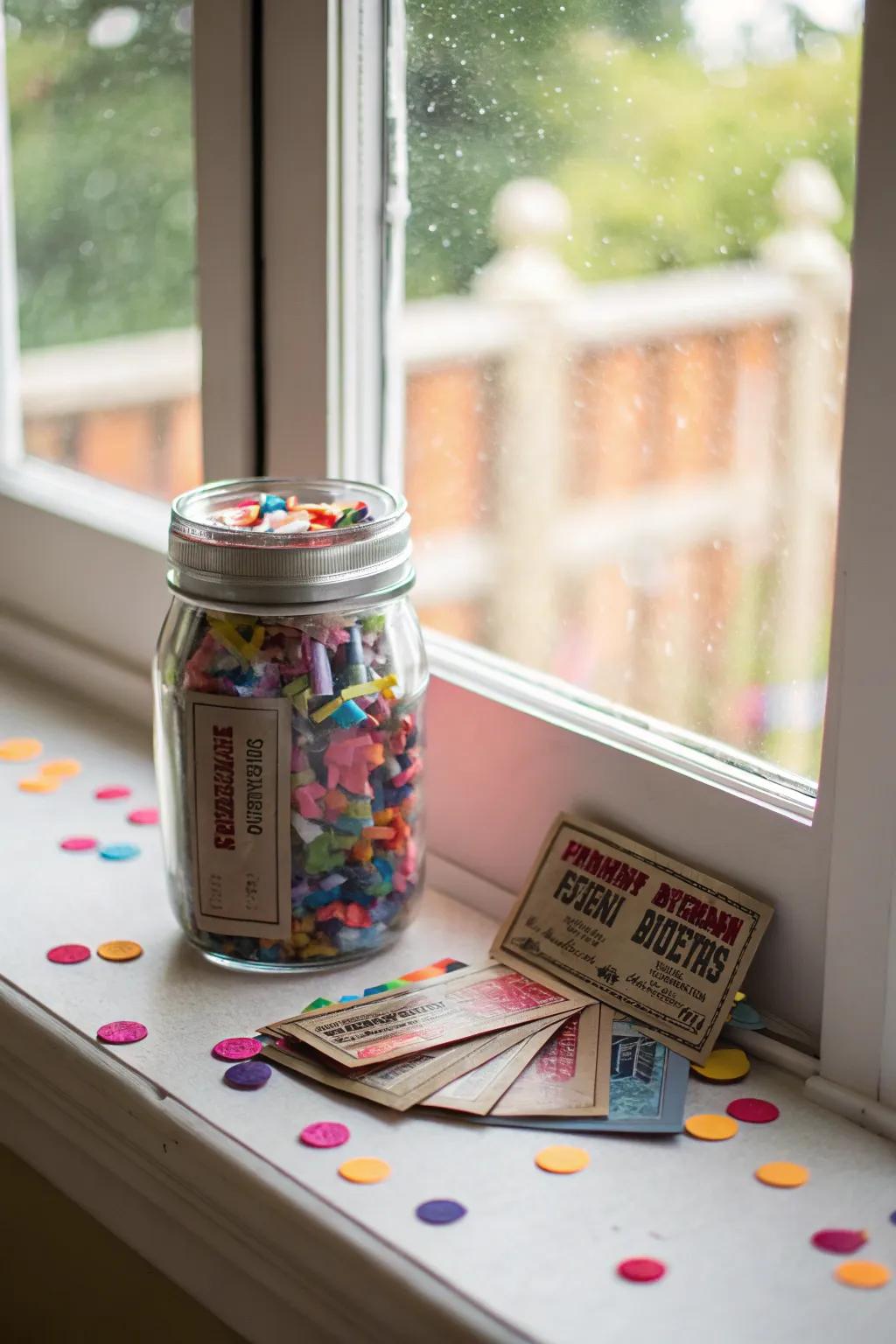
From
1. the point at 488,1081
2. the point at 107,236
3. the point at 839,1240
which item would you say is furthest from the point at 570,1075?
the point at 107,236

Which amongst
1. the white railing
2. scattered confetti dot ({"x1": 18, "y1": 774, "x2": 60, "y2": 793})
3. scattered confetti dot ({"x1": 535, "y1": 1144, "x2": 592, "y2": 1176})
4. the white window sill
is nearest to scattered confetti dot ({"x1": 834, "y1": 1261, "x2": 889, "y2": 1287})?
the white window sill

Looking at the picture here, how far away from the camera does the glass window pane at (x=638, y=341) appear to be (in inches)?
28.2

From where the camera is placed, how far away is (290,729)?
749mm

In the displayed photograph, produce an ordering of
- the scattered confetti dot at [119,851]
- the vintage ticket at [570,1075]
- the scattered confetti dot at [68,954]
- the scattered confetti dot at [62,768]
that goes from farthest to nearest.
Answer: the scattered confetti dot at [62,768], the scattered confetti dot at [119,851], the scattered confetti dot at [68,954], the vintage ticket at [570,1075]

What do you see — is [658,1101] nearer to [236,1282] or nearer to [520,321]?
[236,1282]

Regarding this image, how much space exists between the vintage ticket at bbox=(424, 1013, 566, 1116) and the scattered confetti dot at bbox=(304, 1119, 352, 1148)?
0.04 m

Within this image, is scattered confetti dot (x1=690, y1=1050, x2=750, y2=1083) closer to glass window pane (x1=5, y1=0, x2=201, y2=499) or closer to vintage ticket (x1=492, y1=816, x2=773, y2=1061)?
vintage ticket (x1=492, y1=816, x2=773, y2=1061)

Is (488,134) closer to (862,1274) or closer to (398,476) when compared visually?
(398,476)

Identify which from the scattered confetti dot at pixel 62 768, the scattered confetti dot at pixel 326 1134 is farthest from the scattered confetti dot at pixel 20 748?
the scattered confetti dot at pixel 326 1134

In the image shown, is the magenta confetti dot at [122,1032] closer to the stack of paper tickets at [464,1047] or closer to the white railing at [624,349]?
the stack of paper tickets at [464,1047]

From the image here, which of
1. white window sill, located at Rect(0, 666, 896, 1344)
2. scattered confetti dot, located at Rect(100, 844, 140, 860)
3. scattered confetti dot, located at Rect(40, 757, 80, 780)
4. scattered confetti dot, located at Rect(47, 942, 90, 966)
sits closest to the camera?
white window sill, located at Rect(0, 666, 896, 1344)

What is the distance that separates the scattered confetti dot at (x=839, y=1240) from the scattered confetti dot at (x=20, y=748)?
66 cm

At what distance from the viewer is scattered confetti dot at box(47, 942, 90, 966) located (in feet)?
2.65

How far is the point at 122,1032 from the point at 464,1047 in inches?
6.5
